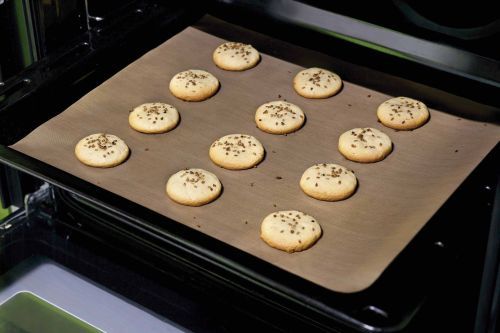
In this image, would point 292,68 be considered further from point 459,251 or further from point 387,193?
point 459,251

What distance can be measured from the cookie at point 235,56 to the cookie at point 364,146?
298mm

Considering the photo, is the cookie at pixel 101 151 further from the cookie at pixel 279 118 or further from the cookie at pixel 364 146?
the cookie at pixel 364 146

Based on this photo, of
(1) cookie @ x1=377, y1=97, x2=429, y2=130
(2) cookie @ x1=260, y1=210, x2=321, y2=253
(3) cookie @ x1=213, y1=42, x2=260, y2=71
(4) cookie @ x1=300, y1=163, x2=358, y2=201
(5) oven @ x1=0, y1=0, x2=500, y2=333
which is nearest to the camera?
(5) oven @ x1=0, y1=0, x2=500, y2=333

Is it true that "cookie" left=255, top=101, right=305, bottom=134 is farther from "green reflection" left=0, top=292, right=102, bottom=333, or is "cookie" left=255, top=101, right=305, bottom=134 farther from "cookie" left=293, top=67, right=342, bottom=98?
"green reflection" left=0, top=292, right=102, bottom=333

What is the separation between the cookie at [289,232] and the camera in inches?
52.6

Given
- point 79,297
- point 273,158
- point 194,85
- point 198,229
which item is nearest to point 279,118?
point 273,158

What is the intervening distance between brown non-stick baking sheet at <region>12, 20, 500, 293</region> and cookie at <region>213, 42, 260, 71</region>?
0.06ft

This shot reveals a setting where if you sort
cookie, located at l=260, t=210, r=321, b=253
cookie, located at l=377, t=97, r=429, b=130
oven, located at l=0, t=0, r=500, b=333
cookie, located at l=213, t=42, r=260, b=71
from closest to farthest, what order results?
oven, located at l=0, t=0, r=500, b=333 → cookie, located at l=260, t=210, r=321, b=253 → cookie, located at l=377, t=97, r=429, b=130 → cookie, located at l=213, t=42, r=260, b=71

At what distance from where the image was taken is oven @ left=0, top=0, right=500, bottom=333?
1207mm

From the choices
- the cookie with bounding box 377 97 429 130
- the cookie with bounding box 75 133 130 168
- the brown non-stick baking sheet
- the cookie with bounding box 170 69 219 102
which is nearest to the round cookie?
the brown non-stick baking sheet

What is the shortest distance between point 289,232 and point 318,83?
17.7 inches

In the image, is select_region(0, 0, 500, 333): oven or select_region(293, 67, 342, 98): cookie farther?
select_region(293, 67, 342, 98): cookie

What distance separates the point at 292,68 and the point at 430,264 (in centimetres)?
68

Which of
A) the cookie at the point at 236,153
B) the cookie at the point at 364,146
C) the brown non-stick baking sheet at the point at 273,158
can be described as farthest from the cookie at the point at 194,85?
the cookie at the point at 364,146
